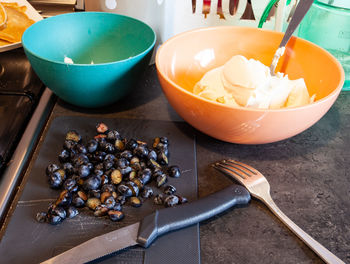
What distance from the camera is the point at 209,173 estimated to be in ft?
2.31

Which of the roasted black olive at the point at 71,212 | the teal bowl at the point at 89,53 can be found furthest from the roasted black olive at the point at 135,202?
the teal bowl at the point at 89,53

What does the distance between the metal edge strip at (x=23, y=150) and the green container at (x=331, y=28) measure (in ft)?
2.58

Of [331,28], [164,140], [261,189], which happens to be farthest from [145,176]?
[331,28]

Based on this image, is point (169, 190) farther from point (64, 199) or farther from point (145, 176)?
point (64, 199)

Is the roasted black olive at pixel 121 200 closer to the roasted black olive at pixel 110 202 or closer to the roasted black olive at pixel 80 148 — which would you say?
the roasted black olive at pixel 110 202

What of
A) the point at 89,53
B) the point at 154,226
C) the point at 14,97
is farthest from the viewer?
the point at 89,53

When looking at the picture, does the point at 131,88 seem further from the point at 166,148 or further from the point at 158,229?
the point at 158,229

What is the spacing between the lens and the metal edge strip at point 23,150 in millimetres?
637

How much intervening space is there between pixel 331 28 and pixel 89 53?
0.73m

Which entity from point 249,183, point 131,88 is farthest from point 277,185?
point 131,88

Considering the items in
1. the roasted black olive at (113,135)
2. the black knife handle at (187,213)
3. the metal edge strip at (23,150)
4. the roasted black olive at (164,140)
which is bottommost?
the metal edge strip at (23,150)

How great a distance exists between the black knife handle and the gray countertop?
30mm

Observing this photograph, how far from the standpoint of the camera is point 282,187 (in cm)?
67

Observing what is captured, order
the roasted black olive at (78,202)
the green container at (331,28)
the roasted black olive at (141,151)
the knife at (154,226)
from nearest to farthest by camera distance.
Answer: the knife at (154,226) → the roasted black olive at (78,202) → the roasted black olive at (141,151) → the green container at (331,28)
